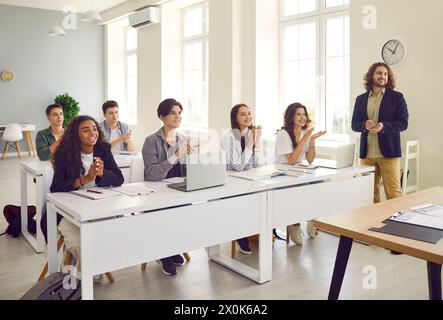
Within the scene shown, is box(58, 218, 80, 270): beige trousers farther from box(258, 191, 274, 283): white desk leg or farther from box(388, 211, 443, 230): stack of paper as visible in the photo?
box(388, 211, 443, 230): stack of paper

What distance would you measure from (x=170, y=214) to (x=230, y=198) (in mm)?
445

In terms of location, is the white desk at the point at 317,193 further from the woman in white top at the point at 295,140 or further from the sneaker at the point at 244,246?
the sneaker at the point at 244,246

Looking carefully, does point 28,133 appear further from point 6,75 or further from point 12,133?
point 6,75

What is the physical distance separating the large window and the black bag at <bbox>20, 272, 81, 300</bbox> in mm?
4097

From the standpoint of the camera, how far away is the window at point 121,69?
10367 millimetres

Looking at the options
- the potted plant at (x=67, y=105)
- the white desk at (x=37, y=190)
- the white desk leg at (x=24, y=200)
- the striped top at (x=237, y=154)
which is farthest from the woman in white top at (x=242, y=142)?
the potted plant at (x=67, y=105)

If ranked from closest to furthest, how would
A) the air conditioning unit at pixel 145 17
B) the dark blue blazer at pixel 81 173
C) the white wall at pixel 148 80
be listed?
the dark blue blazer at pixel 81 173
the air conditioning unit at pixel 145 17
the white wall at pixel 148 80

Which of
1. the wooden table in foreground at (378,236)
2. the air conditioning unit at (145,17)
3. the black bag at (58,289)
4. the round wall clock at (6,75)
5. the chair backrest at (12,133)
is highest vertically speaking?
the air conditioning unit at (145,17)

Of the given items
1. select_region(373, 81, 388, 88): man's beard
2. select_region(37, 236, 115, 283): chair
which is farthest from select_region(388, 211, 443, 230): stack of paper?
select_region(373, 81, 388, 88): man's beard

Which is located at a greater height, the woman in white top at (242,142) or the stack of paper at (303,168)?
the woman in white top at (242,142)

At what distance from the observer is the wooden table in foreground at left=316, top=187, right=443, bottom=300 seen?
5.59 ft

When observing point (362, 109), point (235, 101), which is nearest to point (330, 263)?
point (362, 109)

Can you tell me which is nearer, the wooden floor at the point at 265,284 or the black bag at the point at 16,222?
the wooden floor at the point at 265,284

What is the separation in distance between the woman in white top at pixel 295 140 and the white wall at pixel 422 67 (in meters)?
1.16
